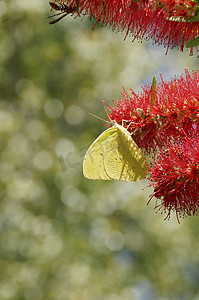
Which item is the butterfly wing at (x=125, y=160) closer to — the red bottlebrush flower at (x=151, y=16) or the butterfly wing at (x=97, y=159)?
the butterfly wing at (x=97, y=159)

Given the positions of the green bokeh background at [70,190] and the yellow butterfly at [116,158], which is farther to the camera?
the green bokeh background at [70,190]

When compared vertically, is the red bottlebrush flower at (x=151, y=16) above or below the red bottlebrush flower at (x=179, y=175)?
above

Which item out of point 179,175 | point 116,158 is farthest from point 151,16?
point 116,158

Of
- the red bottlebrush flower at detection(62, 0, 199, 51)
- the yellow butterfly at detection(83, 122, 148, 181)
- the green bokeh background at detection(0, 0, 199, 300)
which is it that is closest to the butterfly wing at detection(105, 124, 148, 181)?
the yellow butterfly at detection(83, 122, 148, 181)

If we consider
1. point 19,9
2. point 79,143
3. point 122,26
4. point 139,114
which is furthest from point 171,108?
point 19,9

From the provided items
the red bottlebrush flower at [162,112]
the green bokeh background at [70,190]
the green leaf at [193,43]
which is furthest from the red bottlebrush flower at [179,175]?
the green bokeh background at [70,190]

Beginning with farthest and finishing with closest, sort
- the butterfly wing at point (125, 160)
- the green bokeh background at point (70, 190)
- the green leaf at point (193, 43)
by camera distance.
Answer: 1. the green bokeh background at point (70, 190)
2. the butterfly wing at point (125, 160)
3. the green leaf at point (193, 43)

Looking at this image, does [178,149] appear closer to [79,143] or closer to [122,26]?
[122,26]

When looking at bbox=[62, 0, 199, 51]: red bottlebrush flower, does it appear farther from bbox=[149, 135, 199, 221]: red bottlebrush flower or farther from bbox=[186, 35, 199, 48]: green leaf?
bbox=[149, 135, 199, 221]: red bottlebrush flower

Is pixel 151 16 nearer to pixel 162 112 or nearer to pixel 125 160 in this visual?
pixel 162 112
